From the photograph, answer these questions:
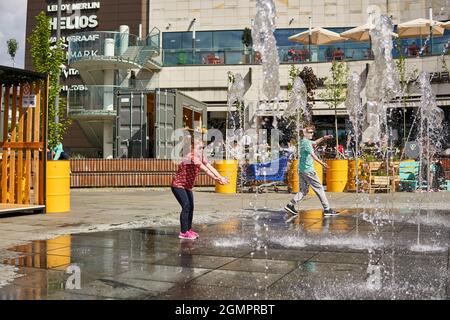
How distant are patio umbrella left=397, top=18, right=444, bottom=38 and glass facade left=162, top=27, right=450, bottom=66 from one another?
2.06ft

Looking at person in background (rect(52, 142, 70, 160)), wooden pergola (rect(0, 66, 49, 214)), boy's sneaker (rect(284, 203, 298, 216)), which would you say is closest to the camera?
boy's sneaker (rect(284, 203, 298, 216))

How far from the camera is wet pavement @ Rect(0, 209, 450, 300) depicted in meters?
4.38

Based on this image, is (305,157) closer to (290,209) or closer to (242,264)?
(290,209)

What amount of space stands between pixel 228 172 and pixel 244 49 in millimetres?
19371

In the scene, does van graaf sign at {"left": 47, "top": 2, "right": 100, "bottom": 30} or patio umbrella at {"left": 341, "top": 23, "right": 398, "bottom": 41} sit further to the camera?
van graaf sign at {"left": 47, "top": 2, "right": 100, "bottom": 30}

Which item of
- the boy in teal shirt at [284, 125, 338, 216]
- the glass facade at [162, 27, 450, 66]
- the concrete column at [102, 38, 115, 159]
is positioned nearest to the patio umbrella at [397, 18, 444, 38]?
the glass facade at [162, 27, 450, 66]

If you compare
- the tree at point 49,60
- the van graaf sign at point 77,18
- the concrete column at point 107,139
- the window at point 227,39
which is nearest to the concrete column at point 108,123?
the concrete column at point 107,139

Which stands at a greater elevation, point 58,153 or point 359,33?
point 359,33

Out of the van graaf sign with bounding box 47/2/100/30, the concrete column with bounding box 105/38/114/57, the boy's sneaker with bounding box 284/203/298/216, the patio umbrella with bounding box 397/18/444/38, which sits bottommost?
the boy's sneaker with bounding box 284/203/298/216

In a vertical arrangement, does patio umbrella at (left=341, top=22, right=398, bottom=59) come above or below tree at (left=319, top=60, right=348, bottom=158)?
above

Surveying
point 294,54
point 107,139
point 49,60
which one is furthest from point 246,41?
point 49,60

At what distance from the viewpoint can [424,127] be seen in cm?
2886

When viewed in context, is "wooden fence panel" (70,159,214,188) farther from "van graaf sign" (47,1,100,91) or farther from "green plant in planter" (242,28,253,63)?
"van graaf sign" (47,1,100,91)

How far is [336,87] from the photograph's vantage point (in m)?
29.9
